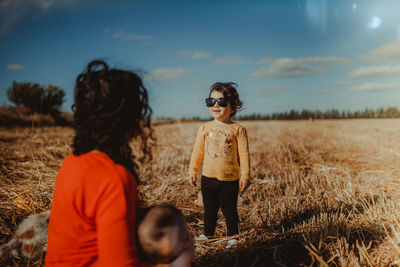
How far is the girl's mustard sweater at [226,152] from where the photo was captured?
2992 mm

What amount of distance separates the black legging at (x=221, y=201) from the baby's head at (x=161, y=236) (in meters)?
1.48

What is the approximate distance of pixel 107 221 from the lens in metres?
1.29

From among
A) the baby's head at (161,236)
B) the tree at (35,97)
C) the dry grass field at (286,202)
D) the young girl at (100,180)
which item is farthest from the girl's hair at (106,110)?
the tree at (35,97)

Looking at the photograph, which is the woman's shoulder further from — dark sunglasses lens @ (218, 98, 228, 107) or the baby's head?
dark sunglasses lens @ (218, 98, 228, 107)

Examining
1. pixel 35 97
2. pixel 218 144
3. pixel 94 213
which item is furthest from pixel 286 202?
pixel 35 97

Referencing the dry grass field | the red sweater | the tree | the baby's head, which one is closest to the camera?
the red sweater

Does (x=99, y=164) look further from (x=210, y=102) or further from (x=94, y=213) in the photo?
(x=210, y=102)

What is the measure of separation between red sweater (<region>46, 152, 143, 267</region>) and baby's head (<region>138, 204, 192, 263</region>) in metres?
0.07

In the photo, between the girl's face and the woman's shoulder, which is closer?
the woman's shoulder

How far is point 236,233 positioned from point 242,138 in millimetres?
1026

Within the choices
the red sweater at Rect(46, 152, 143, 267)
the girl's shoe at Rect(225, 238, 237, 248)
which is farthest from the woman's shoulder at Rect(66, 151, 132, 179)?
the girl's shoe at Rect(225, 238, 237, 248)

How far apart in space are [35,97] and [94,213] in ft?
69.0

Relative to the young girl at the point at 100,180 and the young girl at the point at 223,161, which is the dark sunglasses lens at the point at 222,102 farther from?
the young girl at the point at 100,180

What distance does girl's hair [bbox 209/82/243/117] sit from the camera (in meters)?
3.12
